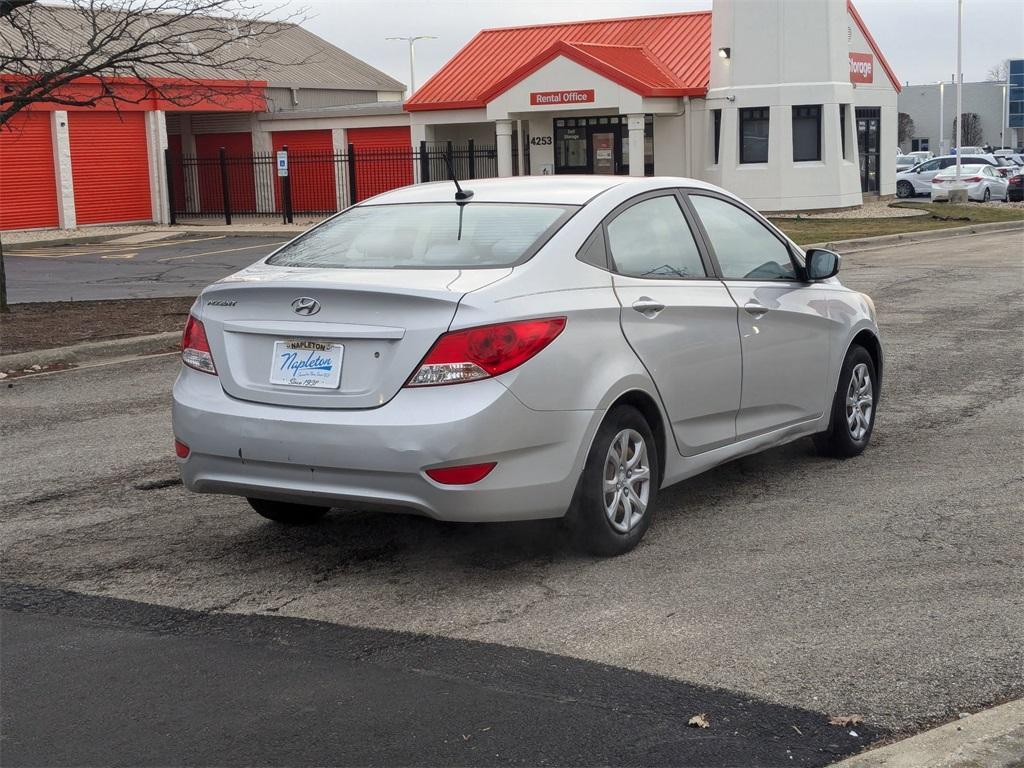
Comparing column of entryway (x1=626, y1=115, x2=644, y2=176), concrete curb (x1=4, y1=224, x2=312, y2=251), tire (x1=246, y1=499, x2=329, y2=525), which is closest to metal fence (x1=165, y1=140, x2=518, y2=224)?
concrete curb (x1=4, y1=224, x2=312, y2=251)

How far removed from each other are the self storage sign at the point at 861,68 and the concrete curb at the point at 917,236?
34.9 feet

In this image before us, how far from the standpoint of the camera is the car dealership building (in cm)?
3722

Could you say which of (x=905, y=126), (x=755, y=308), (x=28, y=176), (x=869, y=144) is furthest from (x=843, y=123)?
(x=905, y=126)

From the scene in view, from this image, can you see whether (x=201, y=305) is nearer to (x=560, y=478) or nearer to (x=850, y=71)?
(x=560, y=478)

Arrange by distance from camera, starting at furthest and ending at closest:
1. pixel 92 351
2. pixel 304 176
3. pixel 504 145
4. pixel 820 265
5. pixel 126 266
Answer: pixel 304 176 < pixel 504 145 < pixel 126 266 < pixel 92 351 < pixel 820 265

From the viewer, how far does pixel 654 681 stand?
4.41 metres

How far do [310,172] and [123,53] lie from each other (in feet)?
101

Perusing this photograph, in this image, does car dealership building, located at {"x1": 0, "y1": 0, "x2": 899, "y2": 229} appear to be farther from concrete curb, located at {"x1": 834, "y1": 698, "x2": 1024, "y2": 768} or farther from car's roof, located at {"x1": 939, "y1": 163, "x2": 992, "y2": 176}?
concrete curb, located at {"x1": 834, "y1": 698, "x2": 1024, "y2": 768}

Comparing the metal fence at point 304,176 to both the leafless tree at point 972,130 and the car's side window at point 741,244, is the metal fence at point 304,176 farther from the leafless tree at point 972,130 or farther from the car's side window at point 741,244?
the leafless tree at point 972,130

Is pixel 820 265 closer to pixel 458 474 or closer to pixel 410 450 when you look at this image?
pixel 458 474

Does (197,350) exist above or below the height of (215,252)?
above

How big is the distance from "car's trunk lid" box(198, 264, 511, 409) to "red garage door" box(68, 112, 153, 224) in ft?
115

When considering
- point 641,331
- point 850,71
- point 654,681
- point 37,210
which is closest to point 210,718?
point 654,681

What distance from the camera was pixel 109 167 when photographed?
130 feet
